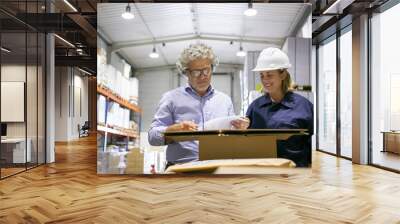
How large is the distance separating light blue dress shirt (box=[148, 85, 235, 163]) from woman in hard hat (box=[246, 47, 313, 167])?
1.10 ft

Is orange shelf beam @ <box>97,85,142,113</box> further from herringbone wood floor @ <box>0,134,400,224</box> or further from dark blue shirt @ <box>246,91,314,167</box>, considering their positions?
dark blue shirt @ <box>246,91,314,167</box>

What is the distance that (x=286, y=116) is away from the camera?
4.42 metres

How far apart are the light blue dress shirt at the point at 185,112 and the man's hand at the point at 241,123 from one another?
5.0 inches

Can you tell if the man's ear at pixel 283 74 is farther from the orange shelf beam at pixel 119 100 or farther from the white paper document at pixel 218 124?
the orange shelf beam at pixel 119 100

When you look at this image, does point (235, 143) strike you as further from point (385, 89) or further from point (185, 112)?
point (385, 89)

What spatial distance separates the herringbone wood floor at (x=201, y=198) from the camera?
318 centimetres

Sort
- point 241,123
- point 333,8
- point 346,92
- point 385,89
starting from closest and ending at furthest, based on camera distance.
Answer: point 241,123 → point 333,8 → point 385,89 → point 346,92

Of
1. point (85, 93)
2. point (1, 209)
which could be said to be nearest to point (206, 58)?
point (1, 209)

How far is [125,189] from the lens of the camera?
4363 millimetres

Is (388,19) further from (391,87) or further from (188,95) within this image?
(188,95)

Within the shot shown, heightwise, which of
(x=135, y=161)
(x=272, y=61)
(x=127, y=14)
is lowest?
(x=135, y=161)

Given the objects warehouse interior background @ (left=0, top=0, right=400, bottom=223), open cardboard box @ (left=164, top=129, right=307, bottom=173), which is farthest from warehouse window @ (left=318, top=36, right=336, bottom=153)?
open cardboard box @ (left=164, top=129, right=307, bottom=173)

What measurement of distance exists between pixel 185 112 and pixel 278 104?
41.7 inches

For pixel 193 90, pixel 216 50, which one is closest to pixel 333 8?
pixel 216 50
